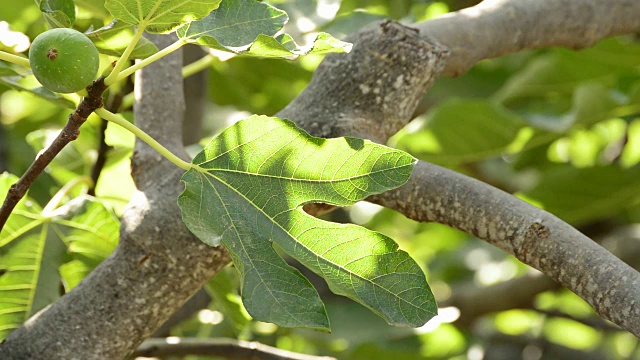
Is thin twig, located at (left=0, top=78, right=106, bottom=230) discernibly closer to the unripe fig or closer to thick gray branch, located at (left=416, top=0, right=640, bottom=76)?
the unripe fig

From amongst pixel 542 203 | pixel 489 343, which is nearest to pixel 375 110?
pixel 542 203

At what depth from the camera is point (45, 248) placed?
0.97 m

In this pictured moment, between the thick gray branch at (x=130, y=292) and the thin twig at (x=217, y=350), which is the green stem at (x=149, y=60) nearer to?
the thick gray branch at (x=130, y=292)

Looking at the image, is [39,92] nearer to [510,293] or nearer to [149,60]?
[149,60]

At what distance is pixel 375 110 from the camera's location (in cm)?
91

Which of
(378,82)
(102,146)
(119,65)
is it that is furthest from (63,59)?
(102,146)

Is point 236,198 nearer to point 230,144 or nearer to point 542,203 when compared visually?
point 230,144

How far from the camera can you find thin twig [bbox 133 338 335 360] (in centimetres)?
107

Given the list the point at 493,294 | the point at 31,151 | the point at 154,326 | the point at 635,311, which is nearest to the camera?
the point at 635,311

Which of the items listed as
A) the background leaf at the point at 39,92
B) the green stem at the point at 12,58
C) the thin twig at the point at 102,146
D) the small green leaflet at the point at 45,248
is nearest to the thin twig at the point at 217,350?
the small green leaflet at the point at 45,248

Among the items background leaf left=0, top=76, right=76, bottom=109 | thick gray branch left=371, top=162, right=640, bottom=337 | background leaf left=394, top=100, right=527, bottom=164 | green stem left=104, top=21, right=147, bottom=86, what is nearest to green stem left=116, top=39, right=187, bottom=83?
green stem left=104, top=21, right=147, bottom=86

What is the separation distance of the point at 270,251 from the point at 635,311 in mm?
316

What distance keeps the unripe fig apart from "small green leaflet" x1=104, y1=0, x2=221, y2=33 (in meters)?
0.05

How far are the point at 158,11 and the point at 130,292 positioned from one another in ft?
1.00
